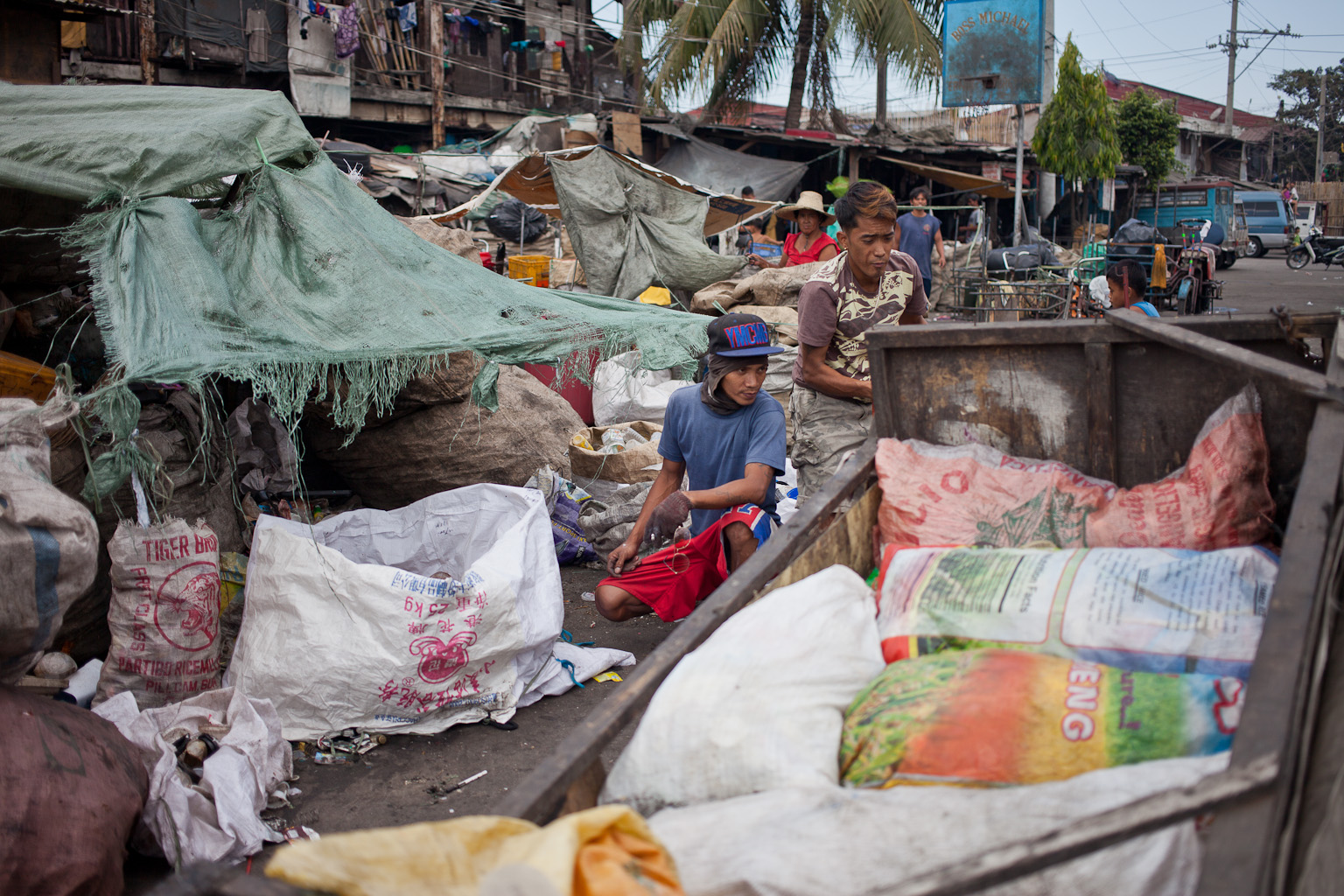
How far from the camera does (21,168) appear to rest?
3213 millimetres

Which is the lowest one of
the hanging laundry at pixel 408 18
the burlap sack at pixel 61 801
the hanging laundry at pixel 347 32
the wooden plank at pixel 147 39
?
the burlap sack at pixel 61 801

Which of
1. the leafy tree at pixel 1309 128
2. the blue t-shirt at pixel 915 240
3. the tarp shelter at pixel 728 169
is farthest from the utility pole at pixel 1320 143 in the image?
the blue t-shirt at pixel 915 240

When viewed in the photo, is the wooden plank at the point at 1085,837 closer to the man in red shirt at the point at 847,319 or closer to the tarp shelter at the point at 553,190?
the man in red shirt at the point at 847,319

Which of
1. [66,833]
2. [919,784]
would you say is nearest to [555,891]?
[919,784]

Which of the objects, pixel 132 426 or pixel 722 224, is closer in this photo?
pixel 132 426

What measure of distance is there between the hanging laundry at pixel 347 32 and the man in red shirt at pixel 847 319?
14.2 meters

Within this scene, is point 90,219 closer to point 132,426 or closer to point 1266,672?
point 132,426

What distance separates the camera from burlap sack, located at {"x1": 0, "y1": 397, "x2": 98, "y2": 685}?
7.36ft

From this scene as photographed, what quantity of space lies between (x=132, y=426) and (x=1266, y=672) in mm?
2701

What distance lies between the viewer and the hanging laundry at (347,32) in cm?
1527

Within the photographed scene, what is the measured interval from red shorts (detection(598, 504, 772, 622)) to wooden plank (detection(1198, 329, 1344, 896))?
6.70 ft

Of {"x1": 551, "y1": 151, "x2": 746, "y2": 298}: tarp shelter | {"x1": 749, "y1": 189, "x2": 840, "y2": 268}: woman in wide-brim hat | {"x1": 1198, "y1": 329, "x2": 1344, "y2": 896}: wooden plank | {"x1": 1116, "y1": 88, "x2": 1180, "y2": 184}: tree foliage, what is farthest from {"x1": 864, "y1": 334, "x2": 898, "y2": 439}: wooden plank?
{"x1": 1116, "y1": 88, "x2": 1180, "y2": 184}: tree foliage

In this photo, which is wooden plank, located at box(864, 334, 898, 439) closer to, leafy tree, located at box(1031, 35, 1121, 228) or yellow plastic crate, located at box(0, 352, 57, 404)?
yellow plastic crate, located at box(0, 352, 57, 404)

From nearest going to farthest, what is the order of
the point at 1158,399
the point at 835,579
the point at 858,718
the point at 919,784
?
the point at 919,784
the point at 858,718
the point at 835,579
the point at 1158,399
